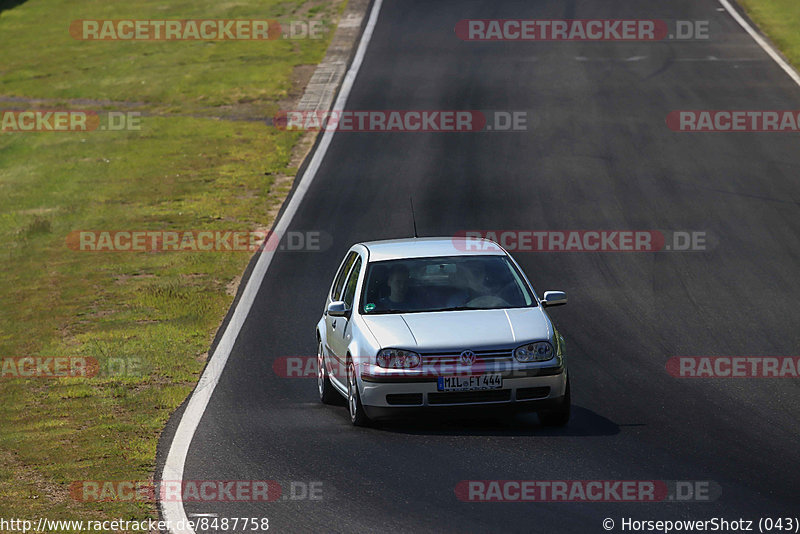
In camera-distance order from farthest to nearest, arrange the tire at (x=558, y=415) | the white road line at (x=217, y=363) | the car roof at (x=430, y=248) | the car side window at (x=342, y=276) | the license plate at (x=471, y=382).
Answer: the car side window at (x=342, y=276), the car roof at (x=430, y=248), the tire at (x=558, y=415), the license plate at (x=471, y=382), the white road line at (x=217, y=363)

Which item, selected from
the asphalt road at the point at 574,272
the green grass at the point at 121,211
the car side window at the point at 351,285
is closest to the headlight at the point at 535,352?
the asphalt road at the point at 574,272

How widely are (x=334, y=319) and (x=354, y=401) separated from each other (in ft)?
5.24

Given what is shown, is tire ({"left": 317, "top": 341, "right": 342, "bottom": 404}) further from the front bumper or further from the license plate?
the license plate

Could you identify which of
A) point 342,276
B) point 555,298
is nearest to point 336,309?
point 342,276

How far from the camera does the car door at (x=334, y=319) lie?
1224 cm

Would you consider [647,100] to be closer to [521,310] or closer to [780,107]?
[780,107]

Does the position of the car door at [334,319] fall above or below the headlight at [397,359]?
below

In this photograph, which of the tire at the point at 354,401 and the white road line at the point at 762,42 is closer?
the tire at the point at 354,401

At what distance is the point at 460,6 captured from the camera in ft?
125

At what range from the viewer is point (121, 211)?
24.6 meters

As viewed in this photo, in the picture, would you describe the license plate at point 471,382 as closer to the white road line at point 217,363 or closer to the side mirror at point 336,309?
the side mirror at point 336,309

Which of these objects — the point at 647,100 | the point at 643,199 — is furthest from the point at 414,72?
the point at 643,199

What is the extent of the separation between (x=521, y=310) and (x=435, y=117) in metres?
17.2

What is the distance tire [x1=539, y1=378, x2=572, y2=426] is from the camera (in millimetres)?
10656
